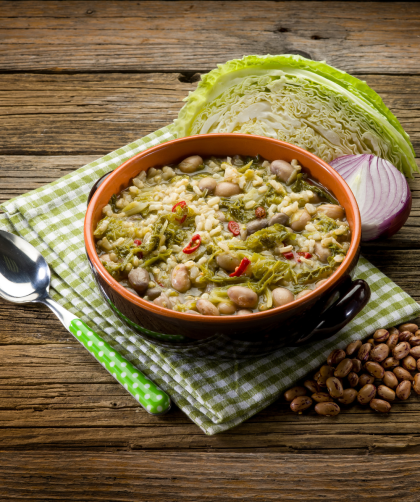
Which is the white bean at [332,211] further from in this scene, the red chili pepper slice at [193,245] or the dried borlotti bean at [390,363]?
the dried borlotti bean at [390,363]

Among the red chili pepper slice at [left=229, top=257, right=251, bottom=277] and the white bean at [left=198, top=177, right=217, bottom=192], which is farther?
the white bean at [left=198, top=177, right=217, bottom=192]

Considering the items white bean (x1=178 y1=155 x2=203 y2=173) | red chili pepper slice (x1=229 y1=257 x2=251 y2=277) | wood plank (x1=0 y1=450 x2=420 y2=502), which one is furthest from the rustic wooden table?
white bean (x1=178 y1=155 x2=203 y2=173)

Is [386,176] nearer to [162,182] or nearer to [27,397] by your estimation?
[162,182]

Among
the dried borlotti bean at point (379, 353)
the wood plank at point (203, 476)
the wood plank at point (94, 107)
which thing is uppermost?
the wood plank at point (94, 107)

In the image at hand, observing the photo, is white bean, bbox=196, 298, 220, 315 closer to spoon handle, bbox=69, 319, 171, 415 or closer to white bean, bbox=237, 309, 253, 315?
white bean, bbox=237, 309, 253, 315

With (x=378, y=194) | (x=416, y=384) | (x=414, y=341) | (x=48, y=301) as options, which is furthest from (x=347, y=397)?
(x=48, y=301)

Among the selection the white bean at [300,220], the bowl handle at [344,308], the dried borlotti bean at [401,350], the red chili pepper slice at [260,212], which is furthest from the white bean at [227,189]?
the dried borlotti bean at [401,350]
